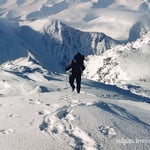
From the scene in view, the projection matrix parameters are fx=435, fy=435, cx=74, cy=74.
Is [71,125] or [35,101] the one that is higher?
[71,125]

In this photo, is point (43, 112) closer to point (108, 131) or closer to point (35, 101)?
point (35, 101)

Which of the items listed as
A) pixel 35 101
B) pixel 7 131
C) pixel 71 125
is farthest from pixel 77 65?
pixel 7 131

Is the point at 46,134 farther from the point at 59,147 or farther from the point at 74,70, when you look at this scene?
the point at 74,70

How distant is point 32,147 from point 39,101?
862cm

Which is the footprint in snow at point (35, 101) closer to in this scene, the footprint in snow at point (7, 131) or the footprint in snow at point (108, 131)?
the footprint in snow at point (7, 131)

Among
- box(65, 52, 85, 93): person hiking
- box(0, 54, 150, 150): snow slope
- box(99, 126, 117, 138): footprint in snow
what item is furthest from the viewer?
box(65, 52, 85, 93): person hiking

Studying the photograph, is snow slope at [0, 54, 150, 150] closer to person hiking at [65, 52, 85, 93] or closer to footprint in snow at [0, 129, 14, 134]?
footprint in snow at [0, 129, 14, 134]

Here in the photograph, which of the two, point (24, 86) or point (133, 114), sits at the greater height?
point (133, 114)

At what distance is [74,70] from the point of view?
101 ft

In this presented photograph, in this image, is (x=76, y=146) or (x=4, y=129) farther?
(x=4, y=129)

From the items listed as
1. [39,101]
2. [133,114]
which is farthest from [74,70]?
[133,114]

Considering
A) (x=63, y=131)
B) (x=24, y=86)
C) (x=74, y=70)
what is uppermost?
(x=63, y=131)

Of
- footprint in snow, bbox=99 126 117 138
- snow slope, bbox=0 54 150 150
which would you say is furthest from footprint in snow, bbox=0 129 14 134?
footprint in snow, bbox=99 126 117 138

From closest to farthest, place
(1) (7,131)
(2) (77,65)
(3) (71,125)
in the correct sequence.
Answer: (1) (7,131), (3) (71,125), (2) (77,65)
